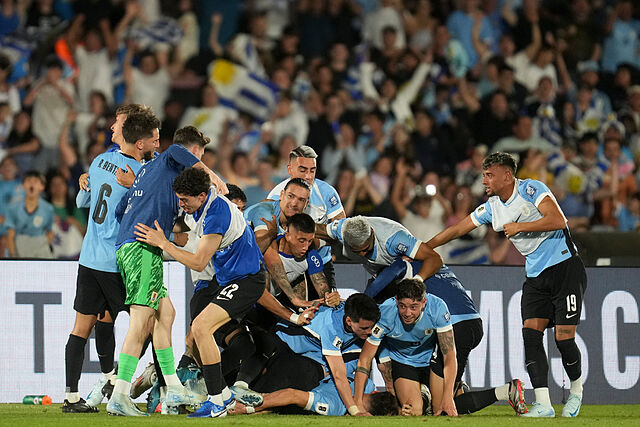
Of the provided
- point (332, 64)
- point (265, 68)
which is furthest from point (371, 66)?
point (265, 68)

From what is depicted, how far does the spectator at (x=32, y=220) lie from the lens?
10.9m

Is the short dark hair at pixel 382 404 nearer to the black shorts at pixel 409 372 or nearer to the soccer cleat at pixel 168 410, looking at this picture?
the black shorts at pixel 409 372

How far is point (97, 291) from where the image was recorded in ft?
24.9

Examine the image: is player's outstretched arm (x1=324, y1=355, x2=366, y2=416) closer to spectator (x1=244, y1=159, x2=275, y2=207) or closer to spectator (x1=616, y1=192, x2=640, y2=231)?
spectator (x1=244, y1=159, x2=275, y2=207)

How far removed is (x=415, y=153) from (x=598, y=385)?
4460mm

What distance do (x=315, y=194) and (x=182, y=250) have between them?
2444 mm

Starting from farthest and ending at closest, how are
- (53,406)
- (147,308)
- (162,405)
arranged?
(53,406) → (162,405) → (147,308)

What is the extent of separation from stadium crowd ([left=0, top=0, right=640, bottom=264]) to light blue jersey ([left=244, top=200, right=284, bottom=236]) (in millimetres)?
3375

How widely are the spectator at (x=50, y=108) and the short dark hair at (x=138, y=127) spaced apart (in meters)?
4.51

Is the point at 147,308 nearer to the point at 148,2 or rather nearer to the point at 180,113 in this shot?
the point at 180,113

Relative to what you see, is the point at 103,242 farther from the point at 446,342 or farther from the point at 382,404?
the point at 446,342

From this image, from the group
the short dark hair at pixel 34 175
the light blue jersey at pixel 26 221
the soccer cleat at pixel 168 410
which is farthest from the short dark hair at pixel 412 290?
the short dark hair at pixel 34 175

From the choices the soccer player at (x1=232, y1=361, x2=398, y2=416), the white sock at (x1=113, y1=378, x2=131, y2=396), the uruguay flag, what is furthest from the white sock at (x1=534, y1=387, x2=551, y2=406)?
the uruguay flag

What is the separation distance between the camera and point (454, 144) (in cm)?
1311
